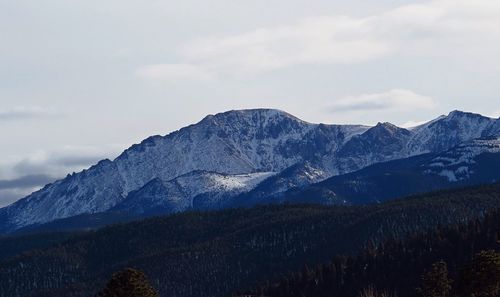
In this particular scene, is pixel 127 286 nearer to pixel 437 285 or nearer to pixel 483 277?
pixel 483 277

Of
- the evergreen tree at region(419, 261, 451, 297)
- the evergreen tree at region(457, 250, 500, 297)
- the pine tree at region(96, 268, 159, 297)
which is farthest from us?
the evergreen tree at region(419, 261, 451, 297)

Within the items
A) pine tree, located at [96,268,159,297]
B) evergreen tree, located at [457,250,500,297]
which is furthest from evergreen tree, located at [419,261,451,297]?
pine tree, located at [96,268,159,297]

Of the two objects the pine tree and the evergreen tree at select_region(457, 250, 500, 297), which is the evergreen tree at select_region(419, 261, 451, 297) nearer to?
the evergreen tree at select_region(457, 250, 500, 297)

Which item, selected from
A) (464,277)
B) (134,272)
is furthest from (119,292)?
(464,277)

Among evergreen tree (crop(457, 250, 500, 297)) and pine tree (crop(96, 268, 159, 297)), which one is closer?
pine tree (crop(96, 268, 159, 297))

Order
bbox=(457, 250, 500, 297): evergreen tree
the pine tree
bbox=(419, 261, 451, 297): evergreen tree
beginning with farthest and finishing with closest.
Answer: bbox=(419, 261, 451, 297): evergreen tree → bbox=(457, 250, 500, 297): evergreen tree → the pine tree

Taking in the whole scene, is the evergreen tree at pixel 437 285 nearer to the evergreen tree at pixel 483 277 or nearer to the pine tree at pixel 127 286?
the evergreen tree at pixel 483 277

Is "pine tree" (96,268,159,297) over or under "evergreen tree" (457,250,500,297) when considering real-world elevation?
over

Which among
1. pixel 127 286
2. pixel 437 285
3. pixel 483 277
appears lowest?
pixel 437 285

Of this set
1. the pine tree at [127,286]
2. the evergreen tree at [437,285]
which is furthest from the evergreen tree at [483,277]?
the pine tree at [127,286]

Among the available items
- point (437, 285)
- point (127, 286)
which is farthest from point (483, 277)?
point (127, 286)

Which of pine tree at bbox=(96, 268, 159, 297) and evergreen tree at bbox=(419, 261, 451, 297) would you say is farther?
evergreen tree at bbox=(419, 261, 451, 297)

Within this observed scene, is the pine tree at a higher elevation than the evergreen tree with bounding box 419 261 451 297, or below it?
higher

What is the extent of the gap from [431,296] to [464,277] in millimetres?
10624
